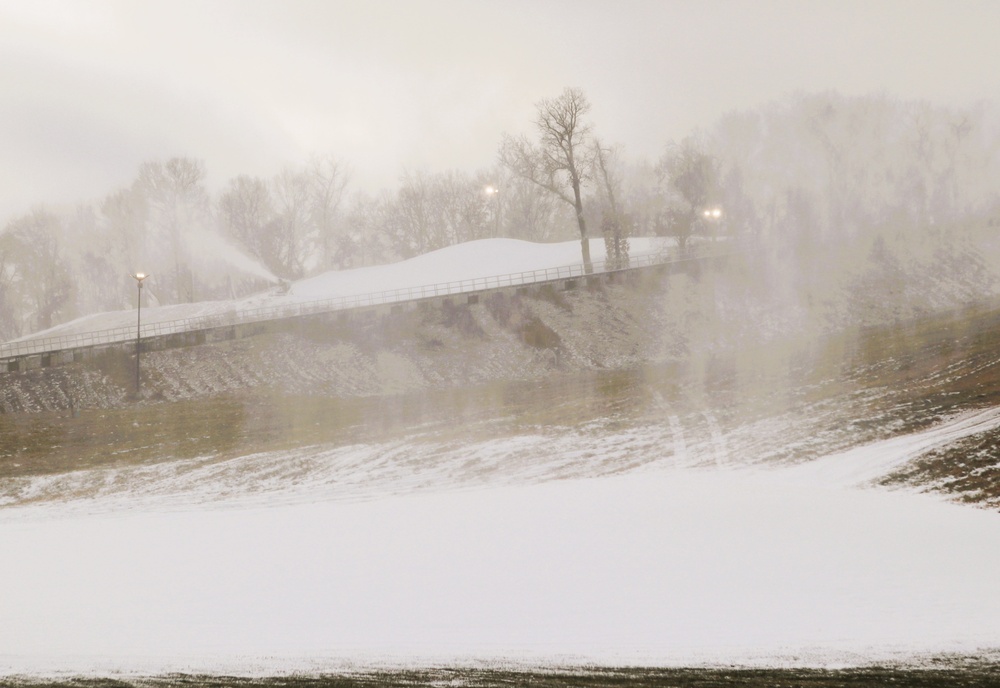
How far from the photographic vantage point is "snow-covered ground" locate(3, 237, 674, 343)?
5003cm

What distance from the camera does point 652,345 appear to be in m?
33.9

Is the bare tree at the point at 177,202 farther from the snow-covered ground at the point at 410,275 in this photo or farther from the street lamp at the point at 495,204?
the street lamp at the point at 495,204

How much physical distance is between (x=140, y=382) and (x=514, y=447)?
2030 cm

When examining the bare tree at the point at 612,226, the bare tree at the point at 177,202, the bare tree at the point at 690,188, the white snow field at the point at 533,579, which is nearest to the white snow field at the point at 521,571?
the white snow field at the point at 533,579

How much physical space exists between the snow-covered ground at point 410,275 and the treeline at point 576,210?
342 cm

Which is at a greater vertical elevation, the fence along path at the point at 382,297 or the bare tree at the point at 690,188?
the bare tree at the point at 690,188

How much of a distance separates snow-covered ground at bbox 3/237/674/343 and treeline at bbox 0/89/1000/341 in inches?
135

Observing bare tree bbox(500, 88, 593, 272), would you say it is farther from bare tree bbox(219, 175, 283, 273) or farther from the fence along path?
bare tree bbox(219, 175, 283, 273)

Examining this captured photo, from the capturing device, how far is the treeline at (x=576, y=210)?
4391 cm

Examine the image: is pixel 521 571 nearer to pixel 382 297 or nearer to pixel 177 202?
pixel 382 297

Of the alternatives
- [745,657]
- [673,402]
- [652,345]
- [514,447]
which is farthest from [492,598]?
[652,345]

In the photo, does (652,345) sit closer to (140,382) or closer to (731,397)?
(731,397)

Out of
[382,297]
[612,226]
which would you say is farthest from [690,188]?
[382,297]

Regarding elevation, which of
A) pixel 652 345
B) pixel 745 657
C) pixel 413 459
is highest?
pixel 652 345
